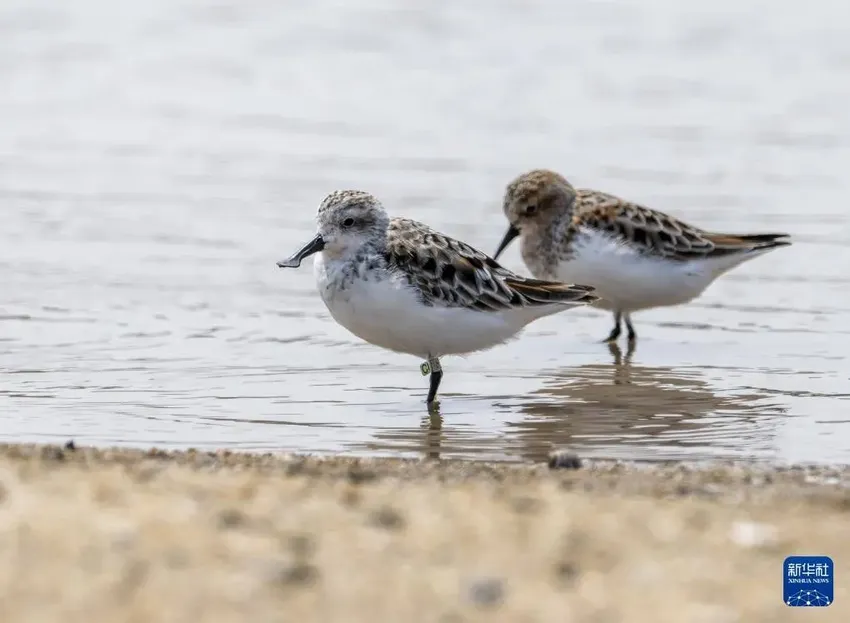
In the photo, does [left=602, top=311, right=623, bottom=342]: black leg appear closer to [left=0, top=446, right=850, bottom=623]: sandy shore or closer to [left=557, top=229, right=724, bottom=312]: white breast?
[left=557, top=229, right=724, bottom=312]: white breast

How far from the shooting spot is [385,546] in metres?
5.04

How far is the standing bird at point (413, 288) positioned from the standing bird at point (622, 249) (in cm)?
151

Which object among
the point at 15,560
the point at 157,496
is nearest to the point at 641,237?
the point at 157,496

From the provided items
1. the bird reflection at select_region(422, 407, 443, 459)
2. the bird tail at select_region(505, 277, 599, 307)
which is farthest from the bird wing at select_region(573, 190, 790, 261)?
the bird reflection at select_region(422, 407, 443, 459)

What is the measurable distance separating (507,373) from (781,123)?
7.02 metres

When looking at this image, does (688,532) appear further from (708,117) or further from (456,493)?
(708,117)

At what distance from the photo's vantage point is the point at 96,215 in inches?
518

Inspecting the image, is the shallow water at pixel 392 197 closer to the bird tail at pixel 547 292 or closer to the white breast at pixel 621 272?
the white breast at pixel 621 272

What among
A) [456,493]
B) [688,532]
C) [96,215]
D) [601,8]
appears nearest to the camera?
[688,532]

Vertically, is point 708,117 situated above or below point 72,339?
above

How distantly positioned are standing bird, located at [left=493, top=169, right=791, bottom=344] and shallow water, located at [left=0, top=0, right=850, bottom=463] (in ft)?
1.42

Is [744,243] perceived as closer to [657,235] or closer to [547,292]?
[657,235]

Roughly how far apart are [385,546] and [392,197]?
336 inches

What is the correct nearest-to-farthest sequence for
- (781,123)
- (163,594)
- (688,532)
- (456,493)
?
(163,594) < (688,532) < (456,493) < (781,123)
